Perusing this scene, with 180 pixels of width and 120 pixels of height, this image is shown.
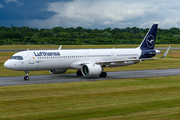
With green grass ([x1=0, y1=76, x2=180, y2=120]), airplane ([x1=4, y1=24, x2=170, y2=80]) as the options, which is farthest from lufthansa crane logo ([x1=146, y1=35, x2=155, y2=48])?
green grass ([x1=0, y1=76, x2=180, y2=120])

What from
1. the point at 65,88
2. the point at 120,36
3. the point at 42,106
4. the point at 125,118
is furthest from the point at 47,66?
the point at 120,36

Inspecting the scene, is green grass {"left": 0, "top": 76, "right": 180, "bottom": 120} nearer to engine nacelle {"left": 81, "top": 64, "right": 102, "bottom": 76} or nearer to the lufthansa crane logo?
engine nacelle {"left": 81, "top": 64, "right": 102, "bottom": 76}

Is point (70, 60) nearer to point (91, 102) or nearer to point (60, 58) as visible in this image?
point (60, 58)

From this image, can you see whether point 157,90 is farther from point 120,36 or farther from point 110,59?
point 120,36

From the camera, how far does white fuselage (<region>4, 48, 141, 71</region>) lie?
32.3 metres

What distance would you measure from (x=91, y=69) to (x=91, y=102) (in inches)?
564

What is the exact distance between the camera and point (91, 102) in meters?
19.6

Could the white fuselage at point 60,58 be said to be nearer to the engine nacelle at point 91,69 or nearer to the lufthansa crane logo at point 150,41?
the engine nacelle at point 91,69

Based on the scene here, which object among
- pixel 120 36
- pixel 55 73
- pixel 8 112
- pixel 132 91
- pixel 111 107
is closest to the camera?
pixel 8 112

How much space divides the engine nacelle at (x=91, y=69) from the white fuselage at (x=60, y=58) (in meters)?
1.45

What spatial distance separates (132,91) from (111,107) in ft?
22.4

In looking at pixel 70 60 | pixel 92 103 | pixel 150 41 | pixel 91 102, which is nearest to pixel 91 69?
pixel 70 60

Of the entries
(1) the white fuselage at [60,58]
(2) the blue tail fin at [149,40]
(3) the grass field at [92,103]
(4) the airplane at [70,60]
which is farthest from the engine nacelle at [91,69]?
(2) the blue tail fin at [149,40]

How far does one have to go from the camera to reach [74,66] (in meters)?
35.7
